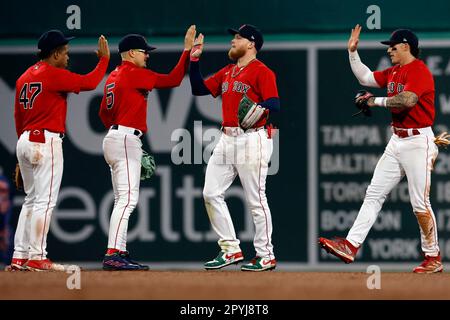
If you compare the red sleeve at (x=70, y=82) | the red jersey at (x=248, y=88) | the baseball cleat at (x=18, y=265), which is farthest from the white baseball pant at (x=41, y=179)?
the red jersey at (x=248, y=88)

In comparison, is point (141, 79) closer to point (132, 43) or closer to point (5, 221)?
point (132, 43)

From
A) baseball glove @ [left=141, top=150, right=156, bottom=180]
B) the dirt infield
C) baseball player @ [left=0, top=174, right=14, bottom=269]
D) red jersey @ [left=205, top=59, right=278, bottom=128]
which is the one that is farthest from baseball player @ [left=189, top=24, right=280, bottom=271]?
baseball player @ [left=0, top=174, right=14, bottom=269]

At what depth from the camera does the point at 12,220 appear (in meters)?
10.8

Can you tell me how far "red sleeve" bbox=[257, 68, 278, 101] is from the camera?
27.5 feet

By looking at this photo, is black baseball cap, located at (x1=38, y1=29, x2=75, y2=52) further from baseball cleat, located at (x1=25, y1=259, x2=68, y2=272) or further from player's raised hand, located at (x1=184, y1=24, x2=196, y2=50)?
baseball cleat, located at (x1=25, y1=259, x2=68, y2=272)

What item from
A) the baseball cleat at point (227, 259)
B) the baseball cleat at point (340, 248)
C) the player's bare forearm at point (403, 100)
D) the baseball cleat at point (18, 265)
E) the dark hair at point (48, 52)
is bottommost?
the baseball cleat at point (18, 265)

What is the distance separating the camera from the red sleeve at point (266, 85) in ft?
27.5

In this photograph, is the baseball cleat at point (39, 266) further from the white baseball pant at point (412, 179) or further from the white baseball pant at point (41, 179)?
the white baseball pant at point (412, 179)

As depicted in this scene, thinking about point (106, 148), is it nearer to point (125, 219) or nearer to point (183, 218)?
point (125, 219)

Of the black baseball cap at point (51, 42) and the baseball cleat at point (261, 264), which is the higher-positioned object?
the black baseball cap at point (51, 42)

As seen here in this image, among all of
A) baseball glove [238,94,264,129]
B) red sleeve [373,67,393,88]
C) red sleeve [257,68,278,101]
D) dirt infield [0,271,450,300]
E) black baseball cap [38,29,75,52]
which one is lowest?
dirt infield [0,271,450,300]

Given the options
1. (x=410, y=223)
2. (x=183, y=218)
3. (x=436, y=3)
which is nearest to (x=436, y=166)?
(x=410, y=223)

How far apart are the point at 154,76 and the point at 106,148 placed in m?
0.71

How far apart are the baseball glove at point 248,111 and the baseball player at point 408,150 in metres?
0.94
